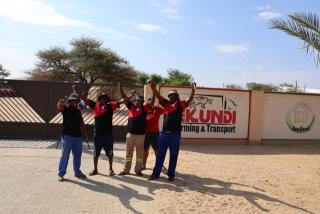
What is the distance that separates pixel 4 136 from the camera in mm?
13789

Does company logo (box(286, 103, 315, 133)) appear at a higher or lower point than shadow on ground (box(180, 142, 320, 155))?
higher

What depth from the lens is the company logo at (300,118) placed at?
14.9 metres

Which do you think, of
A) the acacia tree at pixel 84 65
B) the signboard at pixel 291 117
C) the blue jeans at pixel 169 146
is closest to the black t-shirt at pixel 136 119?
the blue jeans at pixel 169 146

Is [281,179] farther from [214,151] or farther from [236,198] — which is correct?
[214,151]

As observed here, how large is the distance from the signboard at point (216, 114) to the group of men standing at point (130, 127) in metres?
4.43

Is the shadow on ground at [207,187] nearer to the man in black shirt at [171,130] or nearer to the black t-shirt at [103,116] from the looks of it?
the man in black shirt at [171,130]

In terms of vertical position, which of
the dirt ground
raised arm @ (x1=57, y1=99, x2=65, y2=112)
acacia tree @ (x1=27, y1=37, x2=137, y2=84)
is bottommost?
the dirt ground

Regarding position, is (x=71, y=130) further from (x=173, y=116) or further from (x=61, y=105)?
(x=173, y=116)

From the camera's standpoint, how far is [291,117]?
1488 centimetres

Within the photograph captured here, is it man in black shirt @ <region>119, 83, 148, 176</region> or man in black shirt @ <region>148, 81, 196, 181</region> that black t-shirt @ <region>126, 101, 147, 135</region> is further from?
man in black shirt @ <region>148, 81, 196, 181</region>

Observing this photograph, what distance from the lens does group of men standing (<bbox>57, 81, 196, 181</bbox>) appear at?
28.0 ft

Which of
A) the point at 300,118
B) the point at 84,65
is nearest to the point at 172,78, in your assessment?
the point at 84,65

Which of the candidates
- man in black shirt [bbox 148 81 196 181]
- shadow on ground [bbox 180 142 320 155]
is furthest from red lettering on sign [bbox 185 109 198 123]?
man in black shirt [bbox 148 81 196 181]

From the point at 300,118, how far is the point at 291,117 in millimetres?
400
